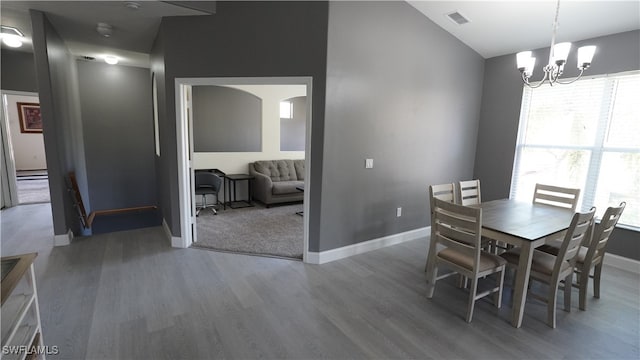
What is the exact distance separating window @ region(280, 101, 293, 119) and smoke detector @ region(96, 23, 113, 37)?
3415mm

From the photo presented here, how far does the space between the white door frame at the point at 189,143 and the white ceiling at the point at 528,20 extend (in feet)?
6.38

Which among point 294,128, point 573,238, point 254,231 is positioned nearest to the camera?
point 573,238

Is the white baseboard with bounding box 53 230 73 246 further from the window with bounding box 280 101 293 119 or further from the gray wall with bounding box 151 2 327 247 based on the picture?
the window with bounding box 280 101 293 119

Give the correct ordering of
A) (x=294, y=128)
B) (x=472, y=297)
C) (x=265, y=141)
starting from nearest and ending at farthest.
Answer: (x=472, y=297) < (x=265, y=141) < (x=294, y=128)

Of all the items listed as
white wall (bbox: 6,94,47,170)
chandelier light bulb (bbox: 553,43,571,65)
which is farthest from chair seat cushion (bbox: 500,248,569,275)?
white wall (bbox: 6,94,47,170)

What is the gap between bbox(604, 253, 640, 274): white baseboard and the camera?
10.9ft

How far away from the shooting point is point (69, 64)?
181 inches

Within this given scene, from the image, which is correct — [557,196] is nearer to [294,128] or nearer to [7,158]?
[294,128]

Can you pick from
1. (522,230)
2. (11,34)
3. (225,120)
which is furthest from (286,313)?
(11,34)

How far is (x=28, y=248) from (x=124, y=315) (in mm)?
2339

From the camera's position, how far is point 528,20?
3.39 m

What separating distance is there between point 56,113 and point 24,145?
791 cm

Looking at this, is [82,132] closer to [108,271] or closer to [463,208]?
[108,271]

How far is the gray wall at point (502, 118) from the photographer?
348cm
